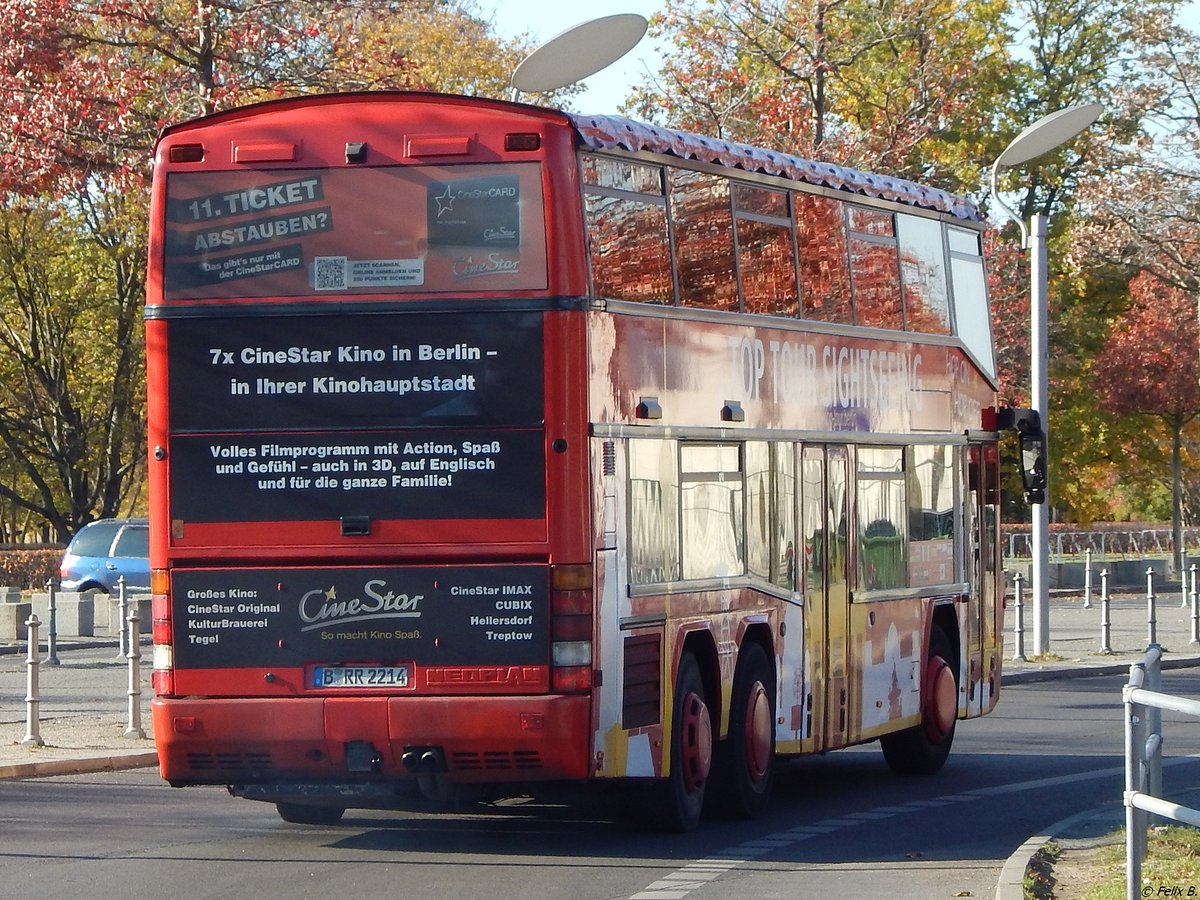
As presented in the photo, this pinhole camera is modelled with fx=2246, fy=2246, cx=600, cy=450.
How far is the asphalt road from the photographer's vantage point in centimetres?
1082

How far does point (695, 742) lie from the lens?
41.9 feet

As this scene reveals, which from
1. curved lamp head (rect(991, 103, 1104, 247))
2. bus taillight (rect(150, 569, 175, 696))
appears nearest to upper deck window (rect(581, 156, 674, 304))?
bus taillight (rect(150, 569, 175, 696))

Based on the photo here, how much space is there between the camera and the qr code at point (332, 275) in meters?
11.8

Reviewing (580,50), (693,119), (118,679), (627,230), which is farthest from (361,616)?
(693,119)

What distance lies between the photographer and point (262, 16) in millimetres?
20547

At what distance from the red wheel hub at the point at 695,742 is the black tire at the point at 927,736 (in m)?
4.19

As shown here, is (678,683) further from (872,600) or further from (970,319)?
(970,319)

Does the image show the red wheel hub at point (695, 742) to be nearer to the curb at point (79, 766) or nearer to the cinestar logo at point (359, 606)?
the cinestar logo at point (359, 606)

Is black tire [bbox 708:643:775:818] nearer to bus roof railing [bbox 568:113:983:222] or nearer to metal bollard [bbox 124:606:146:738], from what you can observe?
bus roof railing [bbox 568:113:983:222]

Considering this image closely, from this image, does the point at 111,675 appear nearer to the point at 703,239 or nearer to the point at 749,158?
the point at 749,158

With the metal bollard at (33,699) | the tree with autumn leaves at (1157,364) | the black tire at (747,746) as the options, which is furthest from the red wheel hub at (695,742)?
the tree with autumn leaves at (1157,364)

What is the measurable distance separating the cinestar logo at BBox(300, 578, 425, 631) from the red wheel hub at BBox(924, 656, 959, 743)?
6505 mm

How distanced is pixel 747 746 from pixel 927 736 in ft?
12.5

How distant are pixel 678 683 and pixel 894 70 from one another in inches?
1294
